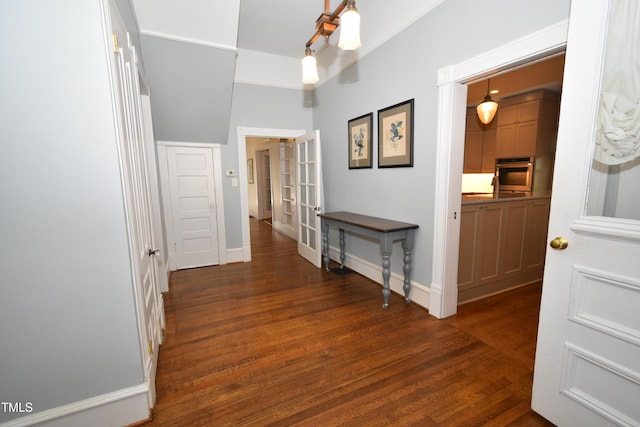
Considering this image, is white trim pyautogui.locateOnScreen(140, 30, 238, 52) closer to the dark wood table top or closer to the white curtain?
the dark wood table top

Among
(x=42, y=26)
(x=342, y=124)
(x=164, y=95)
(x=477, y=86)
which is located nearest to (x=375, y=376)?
(x=42, y=26)

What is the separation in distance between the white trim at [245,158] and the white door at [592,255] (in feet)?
11.7

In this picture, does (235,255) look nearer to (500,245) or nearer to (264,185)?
(500,245)

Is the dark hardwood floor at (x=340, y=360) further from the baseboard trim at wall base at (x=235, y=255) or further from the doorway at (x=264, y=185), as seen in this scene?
the doorway at (x=264, y=185)

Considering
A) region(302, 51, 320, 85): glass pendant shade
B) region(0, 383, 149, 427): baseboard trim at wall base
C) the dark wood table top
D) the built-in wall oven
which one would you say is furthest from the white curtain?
the built-in wall oven

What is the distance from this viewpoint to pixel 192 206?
13.1 feet

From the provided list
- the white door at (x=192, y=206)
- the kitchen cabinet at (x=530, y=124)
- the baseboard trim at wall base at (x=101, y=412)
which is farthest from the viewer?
the kitchen cabinet at (x=530, y=124)

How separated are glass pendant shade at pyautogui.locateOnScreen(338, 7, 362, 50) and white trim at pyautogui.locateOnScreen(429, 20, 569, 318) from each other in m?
0.96

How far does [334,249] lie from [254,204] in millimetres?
5226

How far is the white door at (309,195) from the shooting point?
12.5ft

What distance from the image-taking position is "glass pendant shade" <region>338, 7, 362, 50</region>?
1.66 metres

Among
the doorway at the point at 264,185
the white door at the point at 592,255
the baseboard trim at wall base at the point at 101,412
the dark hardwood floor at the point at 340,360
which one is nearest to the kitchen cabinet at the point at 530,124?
the dark hardwood floor at the point at 340,360

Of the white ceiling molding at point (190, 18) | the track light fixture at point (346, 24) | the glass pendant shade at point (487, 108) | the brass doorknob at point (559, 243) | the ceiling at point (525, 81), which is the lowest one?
the brass doorknob at point (559, 243)

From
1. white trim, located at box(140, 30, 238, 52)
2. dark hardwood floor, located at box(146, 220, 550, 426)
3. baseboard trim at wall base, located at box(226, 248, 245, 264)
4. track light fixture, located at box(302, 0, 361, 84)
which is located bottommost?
dark hardwood floor, located at box(146, 220, 550, 426)
